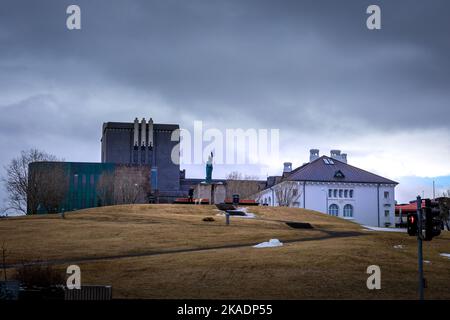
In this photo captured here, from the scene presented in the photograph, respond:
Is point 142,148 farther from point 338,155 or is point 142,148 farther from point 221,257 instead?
point 221,257

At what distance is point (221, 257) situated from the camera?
40375 mm

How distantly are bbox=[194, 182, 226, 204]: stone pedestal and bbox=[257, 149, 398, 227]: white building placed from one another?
2371 centimetres

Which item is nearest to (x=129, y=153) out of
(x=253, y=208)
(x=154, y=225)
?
(x=253, y=208)

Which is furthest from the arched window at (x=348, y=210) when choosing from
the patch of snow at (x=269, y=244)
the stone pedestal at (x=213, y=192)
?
the patch of snow at (x=269, y=244)

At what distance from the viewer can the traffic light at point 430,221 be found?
73.5 ft

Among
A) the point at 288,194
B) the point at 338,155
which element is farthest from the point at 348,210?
the point at 338,155

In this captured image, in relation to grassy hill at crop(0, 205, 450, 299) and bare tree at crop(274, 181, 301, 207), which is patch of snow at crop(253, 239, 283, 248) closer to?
grassy hill at crop(0, 205, 450, 299)

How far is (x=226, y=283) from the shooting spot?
32562mm

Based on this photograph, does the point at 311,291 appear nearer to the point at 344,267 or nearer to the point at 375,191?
the point at 344,267

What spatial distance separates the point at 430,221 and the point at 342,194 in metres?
97.0

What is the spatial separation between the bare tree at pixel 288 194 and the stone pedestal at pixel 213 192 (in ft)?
77.5
